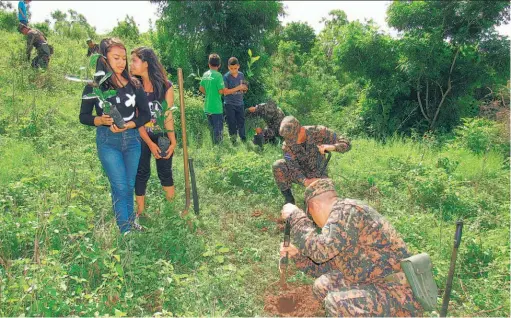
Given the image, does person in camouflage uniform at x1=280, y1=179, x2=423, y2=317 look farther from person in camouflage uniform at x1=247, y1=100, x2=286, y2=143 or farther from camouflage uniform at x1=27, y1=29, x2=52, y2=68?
camouflage uniform at x1=27, y1=29, x2=52, y2=68

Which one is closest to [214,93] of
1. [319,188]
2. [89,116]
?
[89,116]

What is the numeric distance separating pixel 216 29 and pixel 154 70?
6.83 m

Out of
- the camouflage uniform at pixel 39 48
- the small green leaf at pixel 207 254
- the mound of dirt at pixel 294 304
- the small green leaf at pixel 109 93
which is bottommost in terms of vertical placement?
the mound of dirt at pixel 294 304

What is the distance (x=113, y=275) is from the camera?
114 inches

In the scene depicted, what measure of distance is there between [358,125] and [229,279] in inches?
354

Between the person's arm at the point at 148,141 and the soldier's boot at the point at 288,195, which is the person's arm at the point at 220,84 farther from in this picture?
the person's arm at the point at 148,141

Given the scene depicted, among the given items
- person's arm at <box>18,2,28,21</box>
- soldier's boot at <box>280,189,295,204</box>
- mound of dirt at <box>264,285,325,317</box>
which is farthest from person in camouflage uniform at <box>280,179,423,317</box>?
person's arm at <box>18,2,28,21</box>

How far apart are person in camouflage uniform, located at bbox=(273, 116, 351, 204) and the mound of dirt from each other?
4.53ft

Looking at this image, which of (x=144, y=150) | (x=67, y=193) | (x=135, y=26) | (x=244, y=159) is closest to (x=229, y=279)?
(x=144, y=150)

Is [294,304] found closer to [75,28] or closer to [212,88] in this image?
[212,88]

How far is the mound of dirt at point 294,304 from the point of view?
10.4 ft

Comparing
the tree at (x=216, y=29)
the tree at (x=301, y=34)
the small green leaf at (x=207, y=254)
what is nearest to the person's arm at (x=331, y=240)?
the small green leaf at (x=207, y=254)

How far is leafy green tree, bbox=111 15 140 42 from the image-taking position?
48.1 ft

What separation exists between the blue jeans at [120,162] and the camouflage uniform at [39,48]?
5903mm
